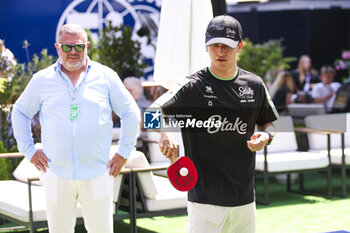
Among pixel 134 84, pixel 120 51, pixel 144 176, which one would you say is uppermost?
pixel 120 51

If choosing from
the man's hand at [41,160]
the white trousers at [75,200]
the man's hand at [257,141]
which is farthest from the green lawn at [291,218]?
the man's hand at [257,141]

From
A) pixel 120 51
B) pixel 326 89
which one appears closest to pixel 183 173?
pixel 120 51

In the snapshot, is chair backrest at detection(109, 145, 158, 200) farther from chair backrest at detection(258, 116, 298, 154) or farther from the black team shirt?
chair backrest at detection(258, 116, 298, 154)

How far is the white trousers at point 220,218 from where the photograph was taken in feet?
10.6

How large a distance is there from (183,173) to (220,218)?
11.2 inches

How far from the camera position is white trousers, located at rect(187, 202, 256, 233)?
3221 mm

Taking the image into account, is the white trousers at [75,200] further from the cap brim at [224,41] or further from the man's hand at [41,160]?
the cap brim at [224,41]

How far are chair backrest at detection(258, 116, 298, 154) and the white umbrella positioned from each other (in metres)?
3.33

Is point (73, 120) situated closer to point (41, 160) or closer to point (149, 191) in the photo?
point (41, 160)

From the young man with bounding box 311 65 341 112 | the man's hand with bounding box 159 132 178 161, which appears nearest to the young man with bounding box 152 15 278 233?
the man's hand with bounding box 159 132 178 161

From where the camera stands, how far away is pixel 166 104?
3.23 metres

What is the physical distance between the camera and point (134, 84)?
843cm

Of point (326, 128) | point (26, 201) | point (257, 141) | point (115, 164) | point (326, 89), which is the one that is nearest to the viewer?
point (257, 141)

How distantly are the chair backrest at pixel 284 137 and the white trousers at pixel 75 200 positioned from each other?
4547 mm
